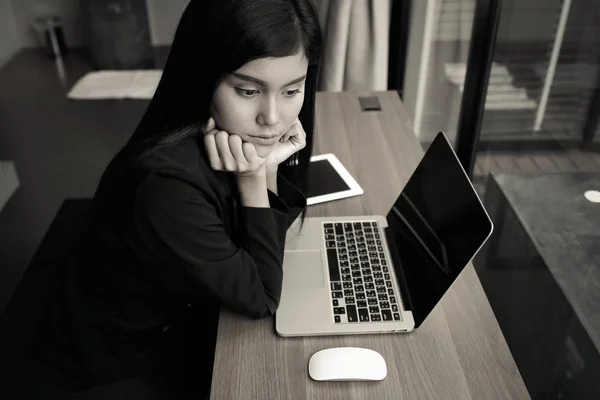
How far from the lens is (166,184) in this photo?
81 cm

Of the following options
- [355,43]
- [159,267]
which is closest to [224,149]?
[159,267]

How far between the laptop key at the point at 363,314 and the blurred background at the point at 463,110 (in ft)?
2.05

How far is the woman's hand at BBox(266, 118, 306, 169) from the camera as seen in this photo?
3.65 ft

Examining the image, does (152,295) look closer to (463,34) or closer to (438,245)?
(438,245)

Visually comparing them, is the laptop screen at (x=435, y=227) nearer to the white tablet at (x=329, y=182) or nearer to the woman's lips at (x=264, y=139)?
the white tablet at (x=329, y=182)

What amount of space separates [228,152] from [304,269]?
28 centimetres

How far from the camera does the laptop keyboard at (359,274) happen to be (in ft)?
2.99

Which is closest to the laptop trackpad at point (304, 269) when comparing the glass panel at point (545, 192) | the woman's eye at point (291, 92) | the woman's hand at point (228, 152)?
the woman's hand at point (228, 152)

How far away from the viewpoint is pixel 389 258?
104cm

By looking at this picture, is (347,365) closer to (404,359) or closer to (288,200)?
(404,359)

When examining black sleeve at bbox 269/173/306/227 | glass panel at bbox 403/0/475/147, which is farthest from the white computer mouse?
glass panel at bbox 403/0/475/147

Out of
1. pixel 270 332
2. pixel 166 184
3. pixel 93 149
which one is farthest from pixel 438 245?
pixel 93 149

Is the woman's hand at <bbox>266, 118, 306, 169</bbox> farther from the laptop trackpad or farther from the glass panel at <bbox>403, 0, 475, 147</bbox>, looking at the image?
the glass panel at <bbox>403, 0, 475, 147</bbox>

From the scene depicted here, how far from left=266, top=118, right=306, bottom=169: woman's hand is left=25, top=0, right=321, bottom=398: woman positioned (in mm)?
80
